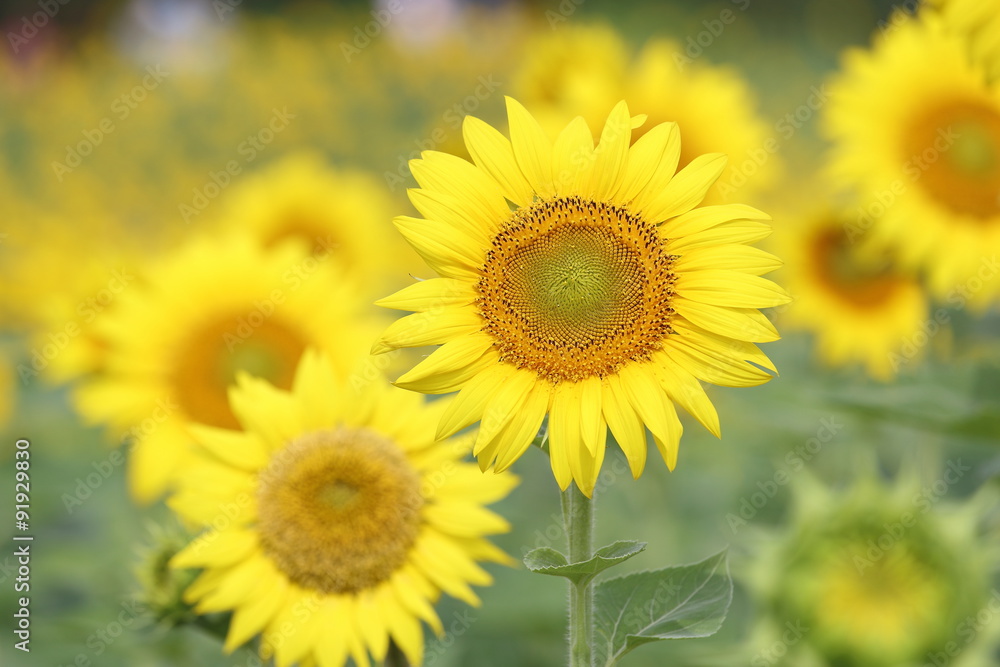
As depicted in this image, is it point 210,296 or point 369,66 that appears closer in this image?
point 210,296

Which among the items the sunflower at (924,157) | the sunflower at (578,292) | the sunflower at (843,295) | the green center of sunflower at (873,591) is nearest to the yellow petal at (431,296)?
the sunflower at (578,292)

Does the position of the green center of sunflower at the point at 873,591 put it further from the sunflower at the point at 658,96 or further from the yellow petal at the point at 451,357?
the sunflower at the point at 658,96

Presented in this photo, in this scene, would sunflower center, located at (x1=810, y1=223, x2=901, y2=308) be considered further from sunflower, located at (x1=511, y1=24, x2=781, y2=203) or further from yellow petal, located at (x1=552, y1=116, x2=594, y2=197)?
yellow petal, located at (x1=552, y1=116, x2=594, y2=197)

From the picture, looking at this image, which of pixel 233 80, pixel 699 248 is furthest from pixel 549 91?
pixel 233 80

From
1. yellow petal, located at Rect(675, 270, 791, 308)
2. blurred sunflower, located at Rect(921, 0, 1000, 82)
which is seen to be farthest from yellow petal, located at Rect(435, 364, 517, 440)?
blurred sunflower, located at Rect(921, 0, 1000, 82)

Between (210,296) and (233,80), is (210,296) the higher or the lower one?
the lower one

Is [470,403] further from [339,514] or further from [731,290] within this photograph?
[339,514]

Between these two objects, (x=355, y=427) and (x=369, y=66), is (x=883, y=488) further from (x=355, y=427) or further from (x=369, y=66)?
(x=369, y=66)

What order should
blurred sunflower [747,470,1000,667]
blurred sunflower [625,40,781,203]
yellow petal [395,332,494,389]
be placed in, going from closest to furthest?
yellow petal [395,332,494,389] → blurred sunflower [747,470,1000,667] → blurred sunflower [625,40,781,203]
